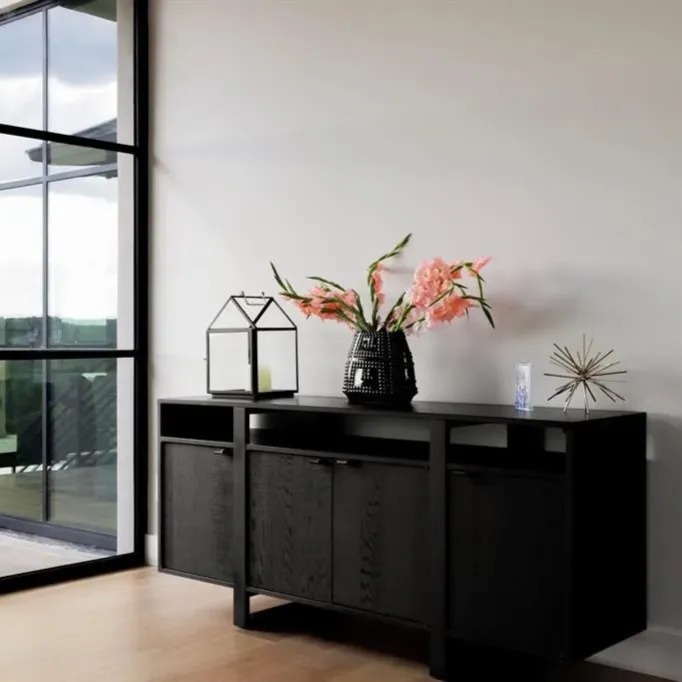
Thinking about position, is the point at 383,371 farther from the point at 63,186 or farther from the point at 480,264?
the point at 63,186

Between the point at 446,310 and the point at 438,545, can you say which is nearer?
the point at 438,545

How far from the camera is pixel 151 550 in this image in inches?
179

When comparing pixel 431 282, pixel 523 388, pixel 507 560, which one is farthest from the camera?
pixel 431 282

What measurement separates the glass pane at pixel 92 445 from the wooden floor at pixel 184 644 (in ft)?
1.52

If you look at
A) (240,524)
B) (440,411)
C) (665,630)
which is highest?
(440,411)

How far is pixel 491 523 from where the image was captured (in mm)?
2928

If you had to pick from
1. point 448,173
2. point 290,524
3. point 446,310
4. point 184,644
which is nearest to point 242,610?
point 184,644

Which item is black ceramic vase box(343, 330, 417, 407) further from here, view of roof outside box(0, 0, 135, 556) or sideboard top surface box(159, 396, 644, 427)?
view of roof outside box(0, 0, 135, 556)

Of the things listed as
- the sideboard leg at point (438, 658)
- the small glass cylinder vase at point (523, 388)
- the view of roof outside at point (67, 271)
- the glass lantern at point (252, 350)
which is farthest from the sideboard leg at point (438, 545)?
the view of roof outside at point (67, 271)

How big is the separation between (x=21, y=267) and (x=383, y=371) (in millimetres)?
1742

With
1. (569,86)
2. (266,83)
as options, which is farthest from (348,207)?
(569,86)

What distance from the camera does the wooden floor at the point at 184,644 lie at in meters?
3.07

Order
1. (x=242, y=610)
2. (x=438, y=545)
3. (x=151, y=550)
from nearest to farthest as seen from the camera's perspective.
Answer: (x=438, y=545) < (x=242, y=610) < (x=151, y=550)

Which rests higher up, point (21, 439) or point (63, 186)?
point (63, 186)
